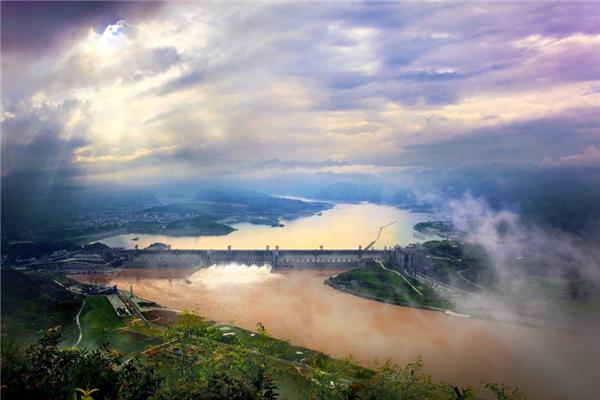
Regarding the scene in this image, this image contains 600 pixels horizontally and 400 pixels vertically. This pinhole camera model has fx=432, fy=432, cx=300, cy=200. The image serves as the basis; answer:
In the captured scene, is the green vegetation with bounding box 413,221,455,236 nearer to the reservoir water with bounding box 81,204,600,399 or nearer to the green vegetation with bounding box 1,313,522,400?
the reservoir water with bounding box 81,204,600,399

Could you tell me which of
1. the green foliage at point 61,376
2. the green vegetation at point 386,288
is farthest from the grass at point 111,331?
the green vegetation at point 386,288

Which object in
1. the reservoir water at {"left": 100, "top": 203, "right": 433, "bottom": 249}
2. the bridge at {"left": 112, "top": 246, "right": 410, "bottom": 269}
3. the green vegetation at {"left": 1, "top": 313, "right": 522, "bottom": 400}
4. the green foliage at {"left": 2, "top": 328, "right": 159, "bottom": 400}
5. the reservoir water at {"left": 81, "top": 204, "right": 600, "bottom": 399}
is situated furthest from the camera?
the reservoir water at {"left": 100, "top": 203, "right": 433, "bottom": 249}

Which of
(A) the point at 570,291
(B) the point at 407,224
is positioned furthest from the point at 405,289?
(B) the point at 407,224

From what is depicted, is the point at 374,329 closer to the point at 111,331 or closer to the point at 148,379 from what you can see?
the point at 111,331

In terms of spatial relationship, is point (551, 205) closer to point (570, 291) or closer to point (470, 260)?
point (470, 260)

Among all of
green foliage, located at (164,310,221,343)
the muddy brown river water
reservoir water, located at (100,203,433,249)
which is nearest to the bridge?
the muddy brown river water

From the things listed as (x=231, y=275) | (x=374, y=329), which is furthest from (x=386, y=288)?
(x=231, y=275)
